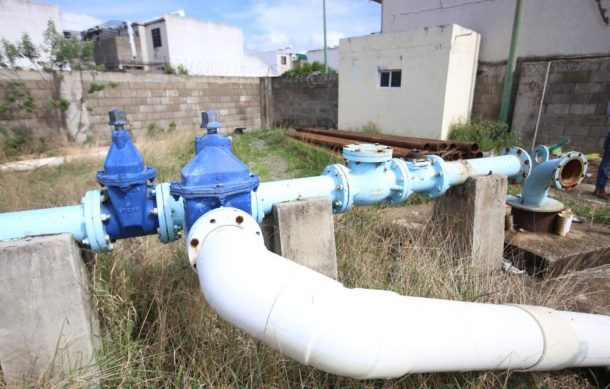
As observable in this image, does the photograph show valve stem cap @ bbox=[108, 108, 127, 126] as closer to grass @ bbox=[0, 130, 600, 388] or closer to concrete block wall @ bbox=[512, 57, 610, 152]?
grass @ bbox=[0, 130, 600, 388]

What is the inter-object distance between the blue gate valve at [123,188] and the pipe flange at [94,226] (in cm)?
3

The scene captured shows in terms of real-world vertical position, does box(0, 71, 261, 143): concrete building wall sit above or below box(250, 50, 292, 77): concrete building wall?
below

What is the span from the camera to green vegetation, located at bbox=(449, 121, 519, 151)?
7098 mm

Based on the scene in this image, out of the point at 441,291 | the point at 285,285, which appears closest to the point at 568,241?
the point at 441,291

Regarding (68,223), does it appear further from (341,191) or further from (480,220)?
(480,220)

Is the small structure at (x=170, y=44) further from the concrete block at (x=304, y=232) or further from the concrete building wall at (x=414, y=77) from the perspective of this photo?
the concrete block at (x=304, y=232)

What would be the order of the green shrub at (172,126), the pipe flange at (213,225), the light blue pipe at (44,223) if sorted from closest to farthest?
1. the pipe flange at (213,225)
2. the light blue pipe at (44,223)
3. the green shrub at (172,126)

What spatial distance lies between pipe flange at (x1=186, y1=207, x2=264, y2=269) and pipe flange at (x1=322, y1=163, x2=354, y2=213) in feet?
2.89

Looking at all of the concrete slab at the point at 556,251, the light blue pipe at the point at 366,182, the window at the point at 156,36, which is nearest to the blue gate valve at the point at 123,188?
the light blue pipe at the point at 366,182

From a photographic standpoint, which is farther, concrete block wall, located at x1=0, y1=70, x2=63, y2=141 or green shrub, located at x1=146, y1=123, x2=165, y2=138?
green shrub, located at x1=146, y1=123, x2=165, y2=138

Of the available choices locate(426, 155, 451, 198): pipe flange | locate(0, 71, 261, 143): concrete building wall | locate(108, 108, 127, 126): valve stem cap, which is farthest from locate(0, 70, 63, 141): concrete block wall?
locate(426, 155, 451, 198): pipe flange

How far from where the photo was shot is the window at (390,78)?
8.20 m

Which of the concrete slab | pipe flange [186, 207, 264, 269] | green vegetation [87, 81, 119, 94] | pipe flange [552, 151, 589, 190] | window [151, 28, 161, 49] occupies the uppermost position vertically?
window [151, 28, 161, 49]

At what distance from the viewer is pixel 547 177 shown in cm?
275
